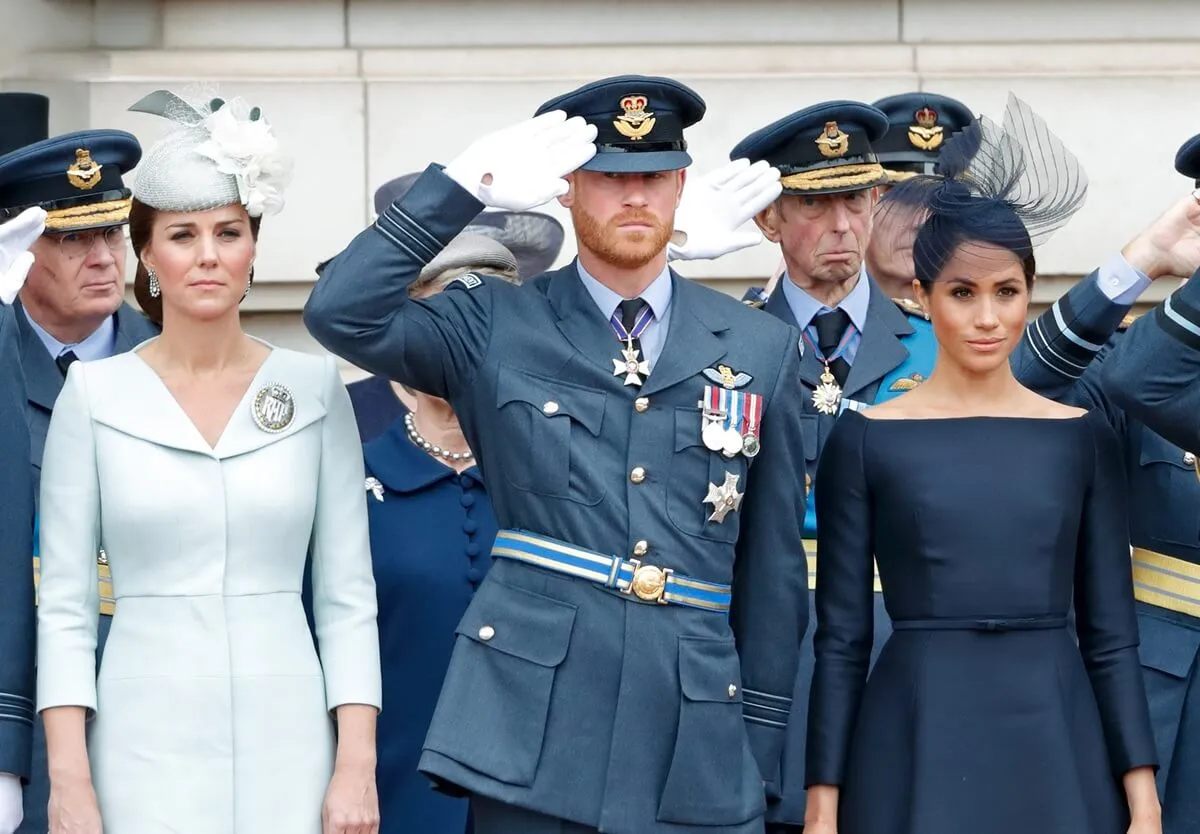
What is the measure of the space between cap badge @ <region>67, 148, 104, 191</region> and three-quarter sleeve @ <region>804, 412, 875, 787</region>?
→ 68.2 inches

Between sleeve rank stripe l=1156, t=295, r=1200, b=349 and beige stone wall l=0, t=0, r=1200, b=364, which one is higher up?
beige stone wall l=0, t=0, r=1200, b=364

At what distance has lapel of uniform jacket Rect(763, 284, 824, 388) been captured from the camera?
16.6 ft

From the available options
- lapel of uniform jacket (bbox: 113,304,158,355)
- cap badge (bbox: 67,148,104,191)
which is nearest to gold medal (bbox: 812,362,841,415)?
lapel of uniform jacket (bbox: 113,304,158,355)

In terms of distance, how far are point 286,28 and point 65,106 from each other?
673mm

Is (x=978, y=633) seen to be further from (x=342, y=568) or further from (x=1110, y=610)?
(x=342, y=568)

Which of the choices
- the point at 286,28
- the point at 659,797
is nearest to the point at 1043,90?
the point at 286,28

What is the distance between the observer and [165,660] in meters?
4.13

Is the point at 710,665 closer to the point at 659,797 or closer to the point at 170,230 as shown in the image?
the point at 659,797

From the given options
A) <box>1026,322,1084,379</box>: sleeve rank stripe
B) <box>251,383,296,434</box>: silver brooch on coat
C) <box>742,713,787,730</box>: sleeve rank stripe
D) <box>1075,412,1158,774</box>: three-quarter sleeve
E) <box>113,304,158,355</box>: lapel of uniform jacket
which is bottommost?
<box>742,713,787,730</box>: sleeve rank stripe

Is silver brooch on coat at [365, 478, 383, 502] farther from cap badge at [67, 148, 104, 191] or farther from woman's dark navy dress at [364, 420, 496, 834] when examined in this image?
cap badge at [67, 148, 104, 191]

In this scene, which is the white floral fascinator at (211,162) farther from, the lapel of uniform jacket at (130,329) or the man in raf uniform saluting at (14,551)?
the lapel of uniform jacket at (130,329)

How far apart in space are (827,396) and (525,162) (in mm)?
1064

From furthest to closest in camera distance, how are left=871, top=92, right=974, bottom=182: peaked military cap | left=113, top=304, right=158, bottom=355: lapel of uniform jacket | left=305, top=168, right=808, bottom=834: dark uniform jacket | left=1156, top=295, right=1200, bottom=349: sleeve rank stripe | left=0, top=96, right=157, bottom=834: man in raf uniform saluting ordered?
left=871, top=92, right=974, bottom=182: peaked military cap
left=113, top=304, right=158, bottom=355: lapel of uniform jacket
left=0, top=96, right=157, bottom=834: man in raf uniform saluting
left=1156, top=295, right=1200, bottom=349: sleeve rank stripe
left=305, top=168, right=808, bottom=834: dark uniform jacket

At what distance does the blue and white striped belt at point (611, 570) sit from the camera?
13.9 ft
